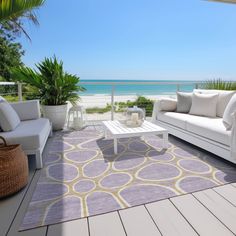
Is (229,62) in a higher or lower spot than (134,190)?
higher

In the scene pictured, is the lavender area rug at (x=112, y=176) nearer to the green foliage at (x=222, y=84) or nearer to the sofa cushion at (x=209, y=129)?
the sofa cushion at (x=209, y=129)

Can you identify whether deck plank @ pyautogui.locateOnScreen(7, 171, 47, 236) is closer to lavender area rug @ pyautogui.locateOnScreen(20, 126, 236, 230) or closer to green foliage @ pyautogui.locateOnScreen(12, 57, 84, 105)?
lavender area rug @ pyautogui.locateOnScreen(20, 126, 236, 230)

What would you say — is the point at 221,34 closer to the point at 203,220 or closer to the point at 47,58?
the point at 47,58

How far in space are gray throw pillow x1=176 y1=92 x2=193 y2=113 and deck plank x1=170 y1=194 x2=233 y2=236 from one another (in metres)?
2.06

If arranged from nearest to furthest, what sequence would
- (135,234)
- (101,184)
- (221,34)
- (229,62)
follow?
(135,234), (101,184), (221,34), (229,62)

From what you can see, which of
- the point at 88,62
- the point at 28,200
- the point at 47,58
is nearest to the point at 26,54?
the point at 88,62

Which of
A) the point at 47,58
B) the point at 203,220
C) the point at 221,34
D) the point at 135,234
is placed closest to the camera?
the point at 135,234

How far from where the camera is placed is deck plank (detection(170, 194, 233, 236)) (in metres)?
1.17

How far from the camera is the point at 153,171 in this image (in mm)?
2039

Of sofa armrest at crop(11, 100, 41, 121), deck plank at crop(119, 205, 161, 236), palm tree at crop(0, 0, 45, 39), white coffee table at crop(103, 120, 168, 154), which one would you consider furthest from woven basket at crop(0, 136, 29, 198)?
palm tree at crop(0, 0, 45, 39)

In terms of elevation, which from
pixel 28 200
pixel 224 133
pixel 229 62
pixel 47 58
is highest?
pixel 229 62

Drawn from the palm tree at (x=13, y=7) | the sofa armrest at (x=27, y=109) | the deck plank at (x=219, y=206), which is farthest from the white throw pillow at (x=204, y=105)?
the palm tree at (x=13, y=7)

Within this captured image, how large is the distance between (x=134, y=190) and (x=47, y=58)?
3094mm

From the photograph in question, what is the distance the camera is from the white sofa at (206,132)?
2.06 meters
